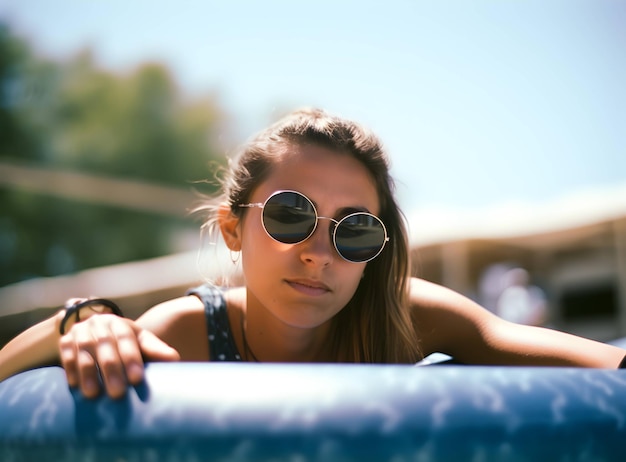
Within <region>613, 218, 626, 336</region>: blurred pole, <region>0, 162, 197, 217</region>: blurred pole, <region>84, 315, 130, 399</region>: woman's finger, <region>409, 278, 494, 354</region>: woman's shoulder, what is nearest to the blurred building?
<region>613, 218, 626, 336</region>: blurred pole

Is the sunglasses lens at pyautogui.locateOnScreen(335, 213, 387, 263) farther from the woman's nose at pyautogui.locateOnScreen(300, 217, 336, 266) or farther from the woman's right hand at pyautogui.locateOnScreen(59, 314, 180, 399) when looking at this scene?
the woman's right hand at pyautogui.locateOnScreen(59, 314, 180, 399)

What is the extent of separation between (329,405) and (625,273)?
10.2 meters

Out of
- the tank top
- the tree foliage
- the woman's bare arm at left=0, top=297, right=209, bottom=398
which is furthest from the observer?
the tree foliage

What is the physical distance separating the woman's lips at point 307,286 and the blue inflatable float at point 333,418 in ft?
2.30

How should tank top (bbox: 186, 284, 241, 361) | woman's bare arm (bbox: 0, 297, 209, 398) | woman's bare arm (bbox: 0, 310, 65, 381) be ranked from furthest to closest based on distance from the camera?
tank top (bbox: 186, 284, 241, 361) < woman's bare arm (bbox: 0, 310, 65, 381) < woman's bare arm (bbox: 0, 297, 209, 398)

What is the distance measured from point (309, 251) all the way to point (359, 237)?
127 mm

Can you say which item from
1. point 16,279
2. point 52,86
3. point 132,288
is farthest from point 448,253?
point 52,86

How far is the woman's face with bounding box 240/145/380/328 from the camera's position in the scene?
1.61 metres

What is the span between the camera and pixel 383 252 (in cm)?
191

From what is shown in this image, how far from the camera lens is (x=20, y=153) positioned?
69.5ft

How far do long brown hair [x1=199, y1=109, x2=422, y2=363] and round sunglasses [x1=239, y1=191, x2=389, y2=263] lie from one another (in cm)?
23

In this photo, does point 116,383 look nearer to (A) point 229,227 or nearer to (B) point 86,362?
(B) point 86,362

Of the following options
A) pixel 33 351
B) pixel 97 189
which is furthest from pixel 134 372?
pixel 97 189

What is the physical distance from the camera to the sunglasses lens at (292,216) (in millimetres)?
1566
